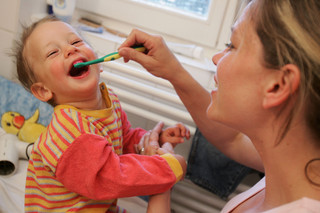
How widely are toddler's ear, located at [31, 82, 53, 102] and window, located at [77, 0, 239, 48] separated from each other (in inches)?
31.8

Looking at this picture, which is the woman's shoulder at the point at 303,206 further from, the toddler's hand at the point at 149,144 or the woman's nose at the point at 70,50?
the woman's nose at the point at 70,50

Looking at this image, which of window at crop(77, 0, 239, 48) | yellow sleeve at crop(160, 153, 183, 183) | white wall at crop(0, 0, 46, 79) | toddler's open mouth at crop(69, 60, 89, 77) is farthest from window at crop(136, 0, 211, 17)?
yellow sleeve at crop(160, 153, 183, 183)

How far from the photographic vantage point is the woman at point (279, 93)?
20.0 inches

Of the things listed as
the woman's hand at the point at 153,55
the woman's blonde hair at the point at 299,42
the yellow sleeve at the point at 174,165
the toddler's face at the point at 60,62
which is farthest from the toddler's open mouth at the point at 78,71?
the woman's blonde hair at the point at 299,42

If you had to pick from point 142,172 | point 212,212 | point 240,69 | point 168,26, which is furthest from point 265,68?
point 168,26

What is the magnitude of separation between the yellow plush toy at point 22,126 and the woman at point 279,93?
90 cm

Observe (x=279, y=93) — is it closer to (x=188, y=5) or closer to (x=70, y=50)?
(x=70, y=50)

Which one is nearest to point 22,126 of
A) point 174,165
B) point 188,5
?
point 174,165

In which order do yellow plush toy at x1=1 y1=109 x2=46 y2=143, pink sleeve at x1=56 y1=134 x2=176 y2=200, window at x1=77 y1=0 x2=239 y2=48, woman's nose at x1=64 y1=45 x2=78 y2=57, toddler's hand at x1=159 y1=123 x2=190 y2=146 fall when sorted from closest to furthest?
1. pink sleeve at x1=56 y1=134 x2=176 y2=200
2. woman's nose at x1=64 y1=45 x2=78 y2=57
3. toddler's hand at x1=159 y1=123 x2=190 y2=146
4. yellow plush toy at x1=1 y1=109 x2=46 y2=143
5. window at x1=77 y1=0 x2=239 y2=48

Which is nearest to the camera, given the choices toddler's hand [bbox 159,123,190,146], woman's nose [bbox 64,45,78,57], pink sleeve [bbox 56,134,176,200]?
pink sleeve [bbox 56,134,176,200]

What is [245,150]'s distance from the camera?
94cm

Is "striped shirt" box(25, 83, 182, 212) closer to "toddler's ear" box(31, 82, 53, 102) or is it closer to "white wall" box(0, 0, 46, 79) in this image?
"toddler's ear" box(31, 82, 53, 102)

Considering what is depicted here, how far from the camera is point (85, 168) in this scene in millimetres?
677

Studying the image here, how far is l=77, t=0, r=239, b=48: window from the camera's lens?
1420 millimetres
